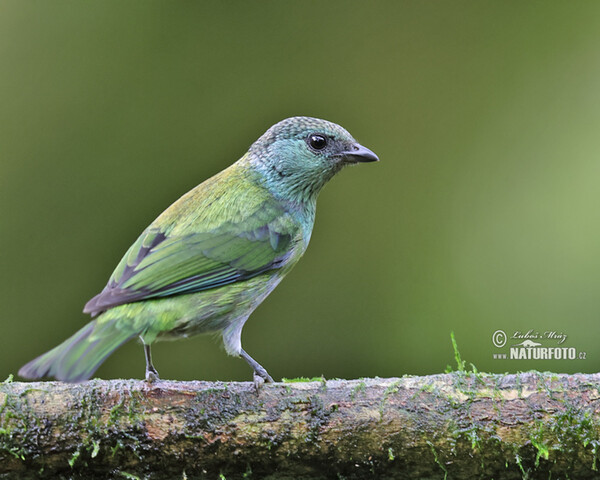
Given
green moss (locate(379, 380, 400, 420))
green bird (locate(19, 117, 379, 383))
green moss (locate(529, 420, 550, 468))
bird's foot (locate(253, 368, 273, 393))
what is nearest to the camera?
green moss (locate(529, 420, 550, 468))

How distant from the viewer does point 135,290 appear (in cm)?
345

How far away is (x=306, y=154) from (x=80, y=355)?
1.85m

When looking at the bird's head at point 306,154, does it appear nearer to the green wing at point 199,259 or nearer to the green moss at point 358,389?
the green wing at point 199,259

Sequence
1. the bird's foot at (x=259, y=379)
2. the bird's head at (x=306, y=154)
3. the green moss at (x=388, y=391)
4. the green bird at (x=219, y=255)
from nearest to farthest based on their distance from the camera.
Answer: the green moss at (x=388, y=391) < the bird's foot at (x=259, y=379) < the green bird at (x=219, y=255) < the bird's head at (x=306, y=154)

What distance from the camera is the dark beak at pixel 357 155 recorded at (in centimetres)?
437

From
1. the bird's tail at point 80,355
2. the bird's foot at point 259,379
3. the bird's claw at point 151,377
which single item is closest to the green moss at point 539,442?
the bird's foot at point 259,379

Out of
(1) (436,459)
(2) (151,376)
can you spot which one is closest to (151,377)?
(2) (151,376)

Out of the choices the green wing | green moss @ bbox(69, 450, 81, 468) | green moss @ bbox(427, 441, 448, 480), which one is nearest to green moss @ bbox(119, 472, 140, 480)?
green moss @ bbox(69, 450, 81, 468)

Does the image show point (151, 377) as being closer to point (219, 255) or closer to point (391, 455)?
point (219, 255)

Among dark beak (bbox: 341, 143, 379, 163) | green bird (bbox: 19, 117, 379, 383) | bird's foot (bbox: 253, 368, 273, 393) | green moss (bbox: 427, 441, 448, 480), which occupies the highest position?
dark beak (bbox: 341, 143, 379, 163)

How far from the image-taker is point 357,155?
437 centimetres

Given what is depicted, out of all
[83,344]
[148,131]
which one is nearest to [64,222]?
[148,131]

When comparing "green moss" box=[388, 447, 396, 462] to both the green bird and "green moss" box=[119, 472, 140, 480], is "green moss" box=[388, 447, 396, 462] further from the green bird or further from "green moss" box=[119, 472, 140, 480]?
"green moss" box=[119, 472, 140, 480]

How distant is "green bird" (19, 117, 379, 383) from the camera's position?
3.39 metres
